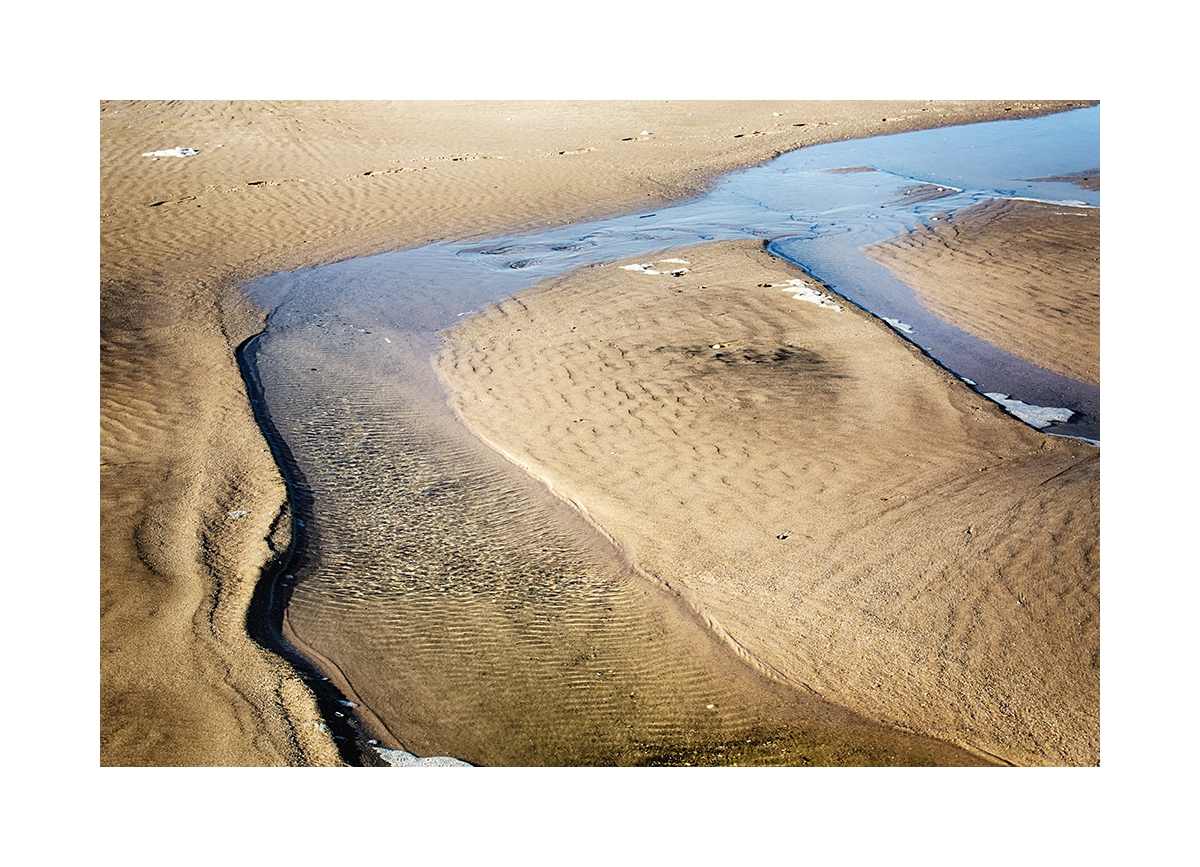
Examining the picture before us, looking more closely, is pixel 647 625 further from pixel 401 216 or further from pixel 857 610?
pixel 401 216

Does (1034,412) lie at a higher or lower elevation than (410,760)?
higher

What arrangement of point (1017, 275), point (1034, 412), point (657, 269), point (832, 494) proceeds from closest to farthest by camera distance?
point (832, 494)
point (1034, 412)
point (1017, 275)
point (657, 269)

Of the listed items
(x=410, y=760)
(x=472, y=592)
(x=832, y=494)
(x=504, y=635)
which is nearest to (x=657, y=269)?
(x=832, y=494)

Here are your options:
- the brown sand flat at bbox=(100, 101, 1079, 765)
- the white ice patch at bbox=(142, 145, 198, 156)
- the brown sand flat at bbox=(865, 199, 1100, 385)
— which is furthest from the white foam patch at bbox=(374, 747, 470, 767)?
the white ice patch at bbox=(142, 145, 198, 156)

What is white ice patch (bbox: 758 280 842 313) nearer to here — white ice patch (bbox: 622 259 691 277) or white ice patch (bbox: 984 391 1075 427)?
white ice patch (bbox: 622 259 691 277)

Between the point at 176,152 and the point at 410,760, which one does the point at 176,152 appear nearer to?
the point at 176,152
